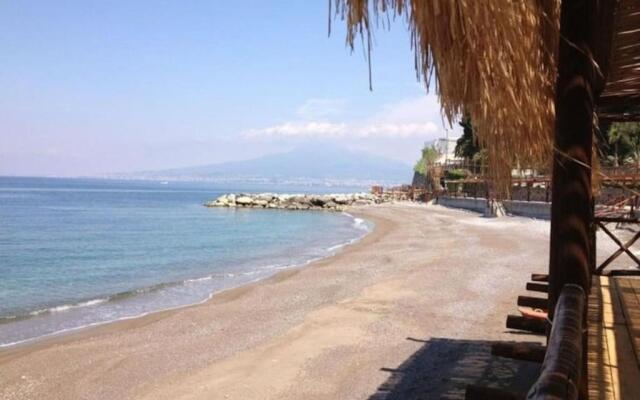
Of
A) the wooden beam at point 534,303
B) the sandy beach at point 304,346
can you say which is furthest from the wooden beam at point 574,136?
the sandy beach at point 304,346

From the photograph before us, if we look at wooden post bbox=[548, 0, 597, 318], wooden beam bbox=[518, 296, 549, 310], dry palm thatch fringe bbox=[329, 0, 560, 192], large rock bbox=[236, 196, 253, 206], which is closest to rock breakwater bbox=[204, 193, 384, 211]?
large rock bbox=[236, 196, 253, 206]

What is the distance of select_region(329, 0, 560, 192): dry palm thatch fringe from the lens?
231cm

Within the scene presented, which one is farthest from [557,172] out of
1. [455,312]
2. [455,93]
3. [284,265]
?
[284,265]

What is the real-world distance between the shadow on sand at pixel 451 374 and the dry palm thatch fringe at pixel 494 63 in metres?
2.99

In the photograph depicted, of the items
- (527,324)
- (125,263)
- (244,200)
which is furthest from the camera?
(244,200)

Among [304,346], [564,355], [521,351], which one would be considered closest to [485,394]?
[521,351]

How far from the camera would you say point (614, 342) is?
390 cm

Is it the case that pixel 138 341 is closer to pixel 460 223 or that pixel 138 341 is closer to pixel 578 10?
pixel 578 10

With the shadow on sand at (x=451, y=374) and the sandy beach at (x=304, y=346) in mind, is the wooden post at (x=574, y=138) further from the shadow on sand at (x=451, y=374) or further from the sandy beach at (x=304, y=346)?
the sandy beach at (x=304, y=346)

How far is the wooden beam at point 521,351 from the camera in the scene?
3.21 m

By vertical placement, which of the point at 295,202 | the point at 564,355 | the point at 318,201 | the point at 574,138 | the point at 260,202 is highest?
the point at 574,138

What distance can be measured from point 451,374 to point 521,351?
9.70 ft

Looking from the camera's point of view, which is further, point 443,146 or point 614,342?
point 443,146

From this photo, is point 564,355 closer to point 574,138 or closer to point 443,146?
point 574,138
